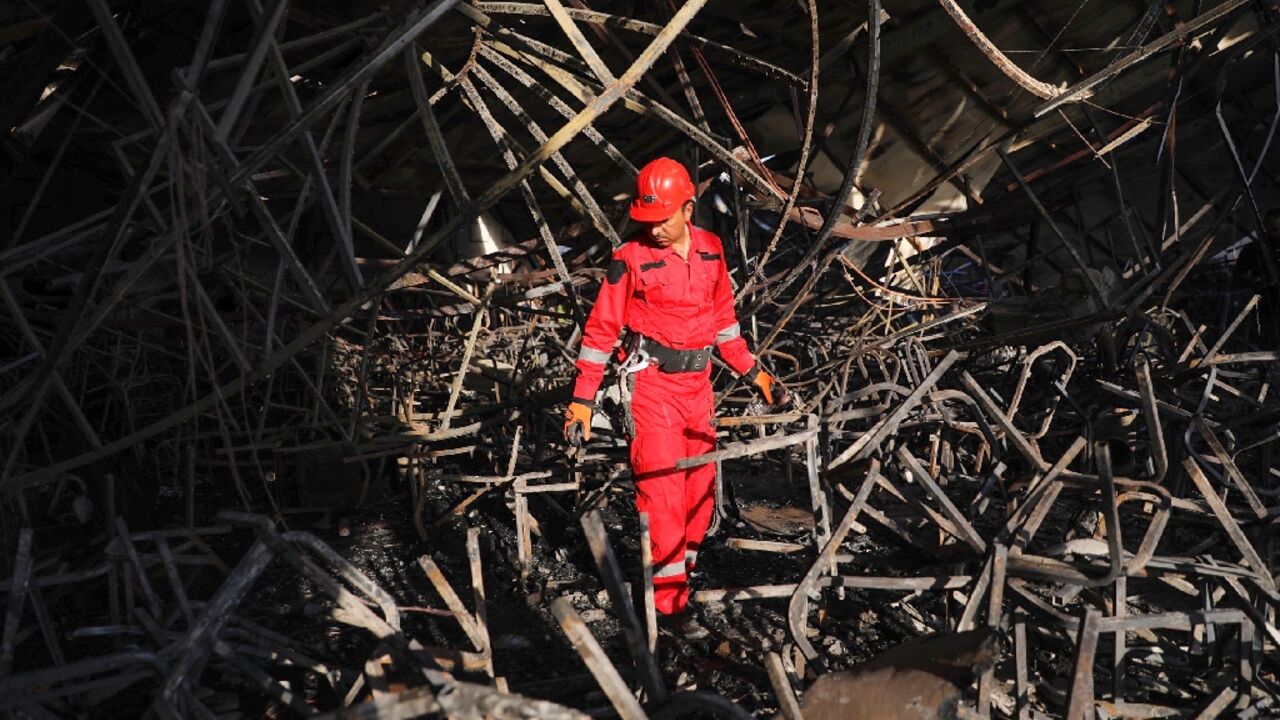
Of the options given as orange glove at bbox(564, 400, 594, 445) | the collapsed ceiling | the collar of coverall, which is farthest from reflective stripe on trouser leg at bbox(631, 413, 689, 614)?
the collar of coverall

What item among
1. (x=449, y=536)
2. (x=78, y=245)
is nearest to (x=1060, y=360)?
(x=449, y=536)

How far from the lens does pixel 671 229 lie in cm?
453

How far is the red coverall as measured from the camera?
454 cm

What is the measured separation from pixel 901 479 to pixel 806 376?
0.91m

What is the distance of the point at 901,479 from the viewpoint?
6.17 meters

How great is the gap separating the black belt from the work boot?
1.15 m

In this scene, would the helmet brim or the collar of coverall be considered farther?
the collar of coverall

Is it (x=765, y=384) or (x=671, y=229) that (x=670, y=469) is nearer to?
(x=765, y=384)

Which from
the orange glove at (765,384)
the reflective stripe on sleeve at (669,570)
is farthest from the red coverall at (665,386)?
the orange glove at (765,384)

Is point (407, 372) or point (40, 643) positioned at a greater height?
point (407, 372)

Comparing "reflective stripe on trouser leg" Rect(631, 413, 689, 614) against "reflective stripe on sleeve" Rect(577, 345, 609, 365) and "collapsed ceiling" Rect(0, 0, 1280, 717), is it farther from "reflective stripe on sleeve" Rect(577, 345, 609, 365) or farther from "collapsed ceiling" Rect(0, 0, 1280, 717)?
"collapsed ceiling" Rect(0, 0, 1280, 717)

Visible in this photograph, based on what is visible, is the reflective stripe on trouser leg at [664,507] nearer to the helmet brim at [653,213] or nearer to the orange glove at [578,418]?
the orange glove at [578,418]

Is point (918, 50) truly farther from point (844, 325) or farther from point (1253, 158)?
point (1253, 158)

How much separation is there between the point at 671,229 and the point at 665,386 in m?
0.75
